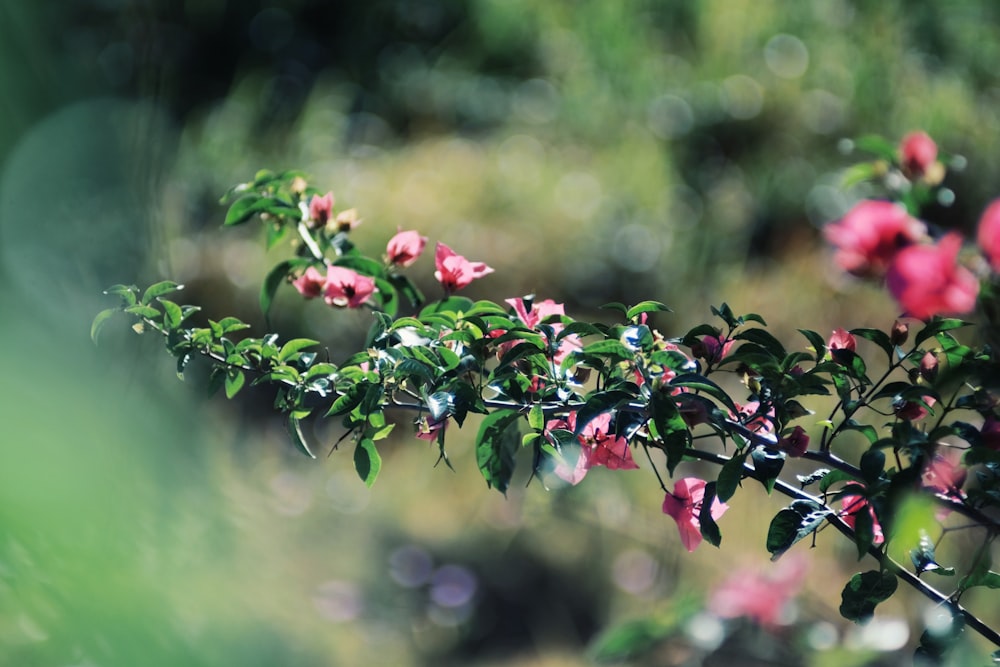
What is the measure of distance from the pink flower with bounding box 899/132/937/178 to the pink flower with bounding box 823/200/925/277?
328mm

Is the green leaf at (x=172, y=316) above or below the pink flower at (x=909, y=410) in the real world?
above

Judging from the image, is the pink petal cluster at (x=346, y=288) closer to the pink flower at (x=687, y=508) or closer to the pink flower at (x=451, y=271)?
the pink flower at (x=451, y=271)

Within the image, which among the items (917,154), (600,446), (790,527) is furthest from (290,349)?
(917,154)

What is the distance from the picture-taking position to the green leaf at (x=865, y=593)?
50 centimetres

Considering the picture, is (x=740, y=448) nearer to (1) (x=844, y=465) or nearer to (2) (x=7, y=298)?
(1) (x=844, y=465)

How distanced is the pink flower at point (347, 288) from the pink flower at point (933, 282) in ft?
1.07

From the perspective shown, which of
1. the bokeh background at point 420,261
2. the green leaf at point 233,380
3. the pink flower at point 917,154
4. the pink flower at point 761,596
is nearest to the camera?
the bokeh background at point 420,261

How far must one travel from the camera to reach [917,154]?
71 centimetres

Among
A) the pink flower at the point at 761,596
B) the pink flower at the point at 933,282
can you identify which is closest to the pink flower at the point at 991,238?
the pink flower at the point at 933,282

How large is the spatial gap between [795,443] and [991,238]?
18 centimetres

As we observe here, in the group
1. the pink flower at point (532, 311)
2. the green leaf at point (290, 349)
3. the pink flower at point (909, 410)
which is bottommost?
the pink flower at point (909, 410)

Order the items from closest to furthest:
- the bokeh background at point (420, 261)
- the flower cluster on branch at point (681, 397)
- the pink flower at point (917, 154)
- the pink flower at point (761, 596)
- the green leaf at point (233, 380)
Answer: the bokeh background at point (420, 261) → the flower cluster on branch at point (681, 397) → the green leaf at point (233, 380) → the pink flower at point (917, 154) → the pink flower at point (761, 596)

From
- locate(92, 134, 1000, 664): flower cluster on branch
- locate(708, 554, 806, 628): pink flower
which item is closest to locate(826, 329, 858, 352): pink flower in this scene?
locate(92, 134, 1000, 664): flower cluster on branch

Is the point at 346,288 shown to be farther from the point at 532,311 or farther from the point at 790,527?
the point at 790,527
